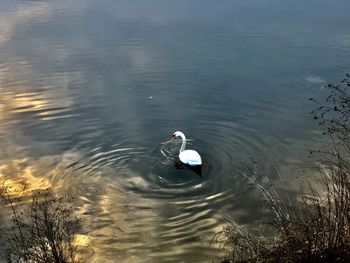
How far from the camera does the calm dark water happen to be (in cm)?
1315

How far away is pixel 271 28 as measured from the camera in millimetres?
39875

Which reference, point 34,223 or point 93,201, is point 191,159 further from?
point 34,223

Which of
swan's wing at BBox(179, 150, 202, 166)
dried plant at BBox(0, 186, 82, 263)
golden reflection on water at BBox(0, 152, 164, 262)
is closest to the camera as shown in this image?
dried plant at BBox(0, 186, 82, 263)

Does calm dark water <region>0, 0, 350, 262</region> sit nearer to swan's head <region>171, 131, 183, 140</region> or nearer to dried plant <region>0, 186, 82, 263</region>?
dried plant <region>0, 186, 82, 263</region>

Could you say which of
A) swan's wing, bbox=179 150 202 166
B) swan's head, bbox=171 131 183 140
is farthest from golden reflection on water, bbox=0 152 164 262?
swan's head, bbox=171 131 183 140

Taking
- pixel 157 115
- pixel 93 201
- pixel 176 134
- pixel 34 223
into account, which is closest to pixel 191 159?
pixel 176 134

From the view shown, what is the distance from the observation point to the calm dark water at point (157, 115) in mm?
13148

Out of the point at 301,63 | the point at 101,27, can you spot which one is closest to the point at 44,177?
the point at 301,63

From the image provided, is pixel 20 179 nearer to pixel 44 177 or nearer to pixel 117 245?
pixel 44 177

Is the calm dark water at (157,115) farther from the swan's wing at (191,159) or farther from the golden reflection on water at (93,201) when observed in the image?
the swan's wing at (191,159)

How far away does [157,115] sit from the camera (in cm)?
2069

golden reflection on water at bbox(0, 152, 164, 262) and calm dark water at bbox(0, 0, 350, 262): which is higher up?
calm dark water at bbox(0, 0, 350, 262)

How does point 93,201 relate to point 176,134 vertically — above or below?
below

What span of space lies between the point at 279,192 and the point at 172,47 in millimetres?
21870
